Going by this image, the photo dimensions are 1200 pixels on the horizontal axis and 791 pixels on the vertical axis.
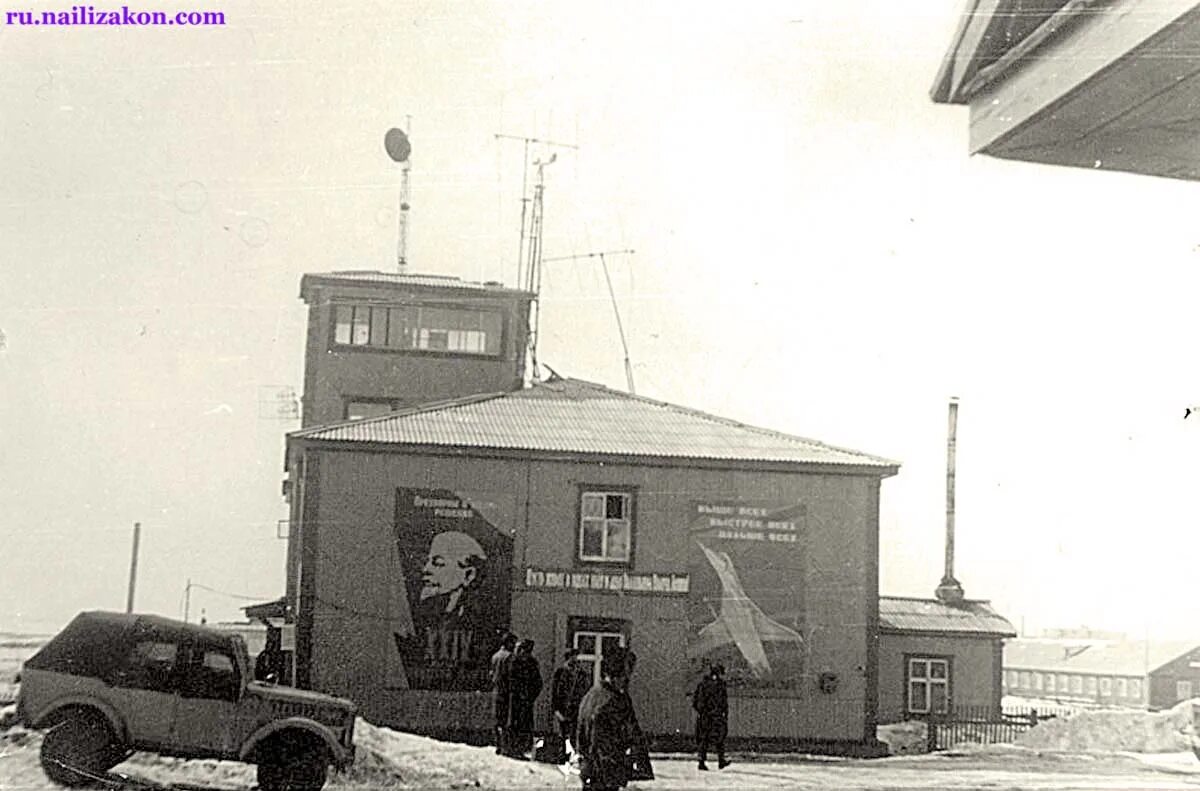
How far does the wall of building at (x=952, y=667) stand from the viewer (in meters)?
11.2

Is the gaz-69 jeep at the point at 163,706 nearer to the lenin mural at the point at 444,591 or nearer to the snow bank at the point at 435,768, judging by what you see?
the snow bank at the point at 435,768

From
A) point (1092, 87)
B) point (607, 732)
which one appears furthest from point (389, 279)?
point (1092, 87)

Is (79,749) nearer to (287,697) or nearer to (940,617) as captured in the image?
(287,697)

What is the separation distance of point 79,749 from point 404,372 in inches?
376

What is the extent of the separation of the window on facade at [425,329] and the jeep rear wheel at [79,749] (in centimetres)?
801

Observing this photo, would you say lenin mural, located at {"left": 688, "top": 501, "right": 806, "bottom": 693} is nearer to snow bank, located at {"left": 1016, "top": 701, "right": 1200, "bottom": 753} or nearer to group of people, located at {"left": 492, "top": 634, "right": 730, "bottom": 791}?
group of people, located at {"left": 492, "top": 634, "right": 730, "bottom": 791}

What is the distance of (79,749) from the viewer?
6.83 meters

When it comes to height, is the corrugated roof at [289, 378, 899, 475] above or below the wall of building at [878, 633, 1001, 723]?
above

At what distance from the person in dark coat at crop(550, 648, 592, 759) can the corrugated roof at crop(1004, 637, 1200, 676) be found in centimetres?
438

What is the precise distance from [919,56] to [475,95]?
2770mm

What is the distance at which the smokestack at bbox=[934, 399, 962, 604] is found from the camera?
873 cm

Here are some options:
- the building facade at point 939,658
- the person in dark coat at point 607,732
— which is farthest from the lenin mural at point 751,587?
the person in dark coat at point 607,732

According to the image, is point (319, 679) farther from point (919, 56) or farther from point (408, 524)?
point (919, 56)

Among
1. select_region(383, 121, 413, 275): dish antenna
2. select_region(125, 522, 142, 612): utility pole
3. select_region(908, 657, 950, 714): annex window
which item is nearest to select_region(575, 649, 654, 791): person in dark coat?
select_region(125, 522, 142, 612): utility pole
